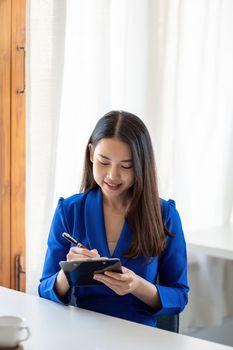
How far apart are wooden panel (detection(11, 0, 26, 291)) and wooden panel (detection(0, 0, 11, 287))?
0.07 ft

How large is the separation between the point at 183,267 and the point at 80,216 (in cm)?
35

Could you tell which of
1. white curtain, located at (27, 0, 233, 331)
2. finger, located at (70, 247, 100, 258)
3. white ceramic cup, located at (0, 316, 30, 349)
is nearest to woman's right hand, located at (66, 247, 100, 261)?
finger, located at (70, 247, 100, 258)

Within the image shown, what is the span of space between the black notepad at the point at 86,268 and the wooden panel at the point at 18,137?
1.05 meters

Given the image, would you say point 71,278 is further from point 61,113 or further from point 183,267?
point 61,113

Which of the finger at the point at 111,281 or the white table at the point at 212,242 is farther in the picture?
the white table at the point at 212,242

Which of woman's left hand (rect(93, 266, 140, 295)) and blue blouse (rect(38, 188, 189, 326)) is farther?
blue blouse (rect(38, 188, 189, 326))

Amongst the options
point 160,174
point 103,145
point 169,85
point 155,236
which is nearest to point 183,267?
point 155,236

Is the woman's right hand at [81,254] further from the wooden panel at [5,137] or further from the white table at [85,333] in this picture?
the wooden panel at [5,137]

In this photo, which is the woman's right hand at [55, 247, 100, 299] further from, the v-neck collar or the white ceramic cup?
the white ceramic cup

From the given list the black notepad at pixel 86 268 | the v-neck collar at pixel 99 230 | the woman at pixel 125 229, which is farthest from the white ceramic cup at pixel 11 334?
the v-neck collar at pixel 99 230

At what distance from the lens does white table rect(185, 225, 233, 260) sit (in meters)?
2.05

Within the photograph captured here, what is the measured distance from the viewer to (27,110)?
2285 mm

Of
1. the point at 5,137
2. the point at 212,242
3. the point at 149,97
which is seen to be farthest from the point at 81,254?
the point at 149,97

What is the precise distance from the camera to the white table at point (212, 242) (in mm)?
2055
